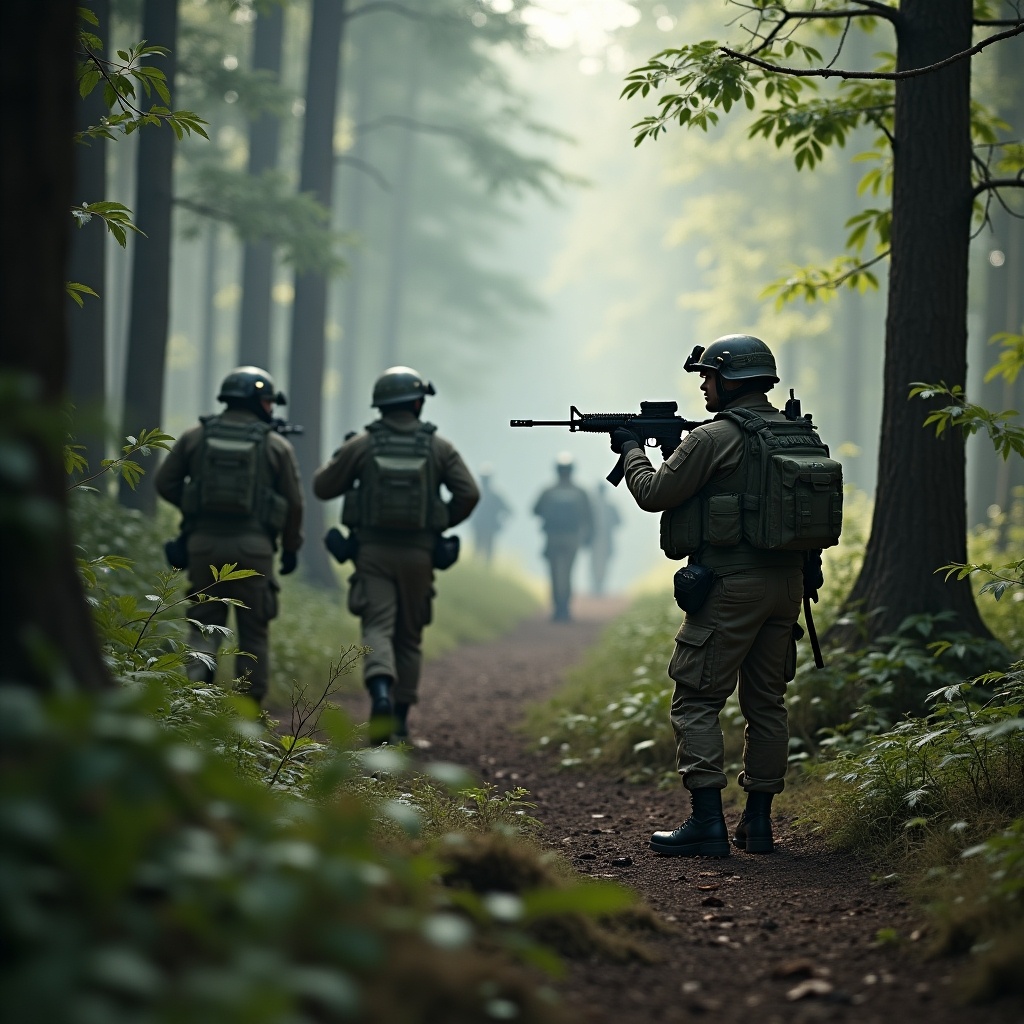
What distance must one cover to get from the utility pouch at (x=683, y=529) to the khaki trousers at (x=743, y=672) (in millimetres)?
219

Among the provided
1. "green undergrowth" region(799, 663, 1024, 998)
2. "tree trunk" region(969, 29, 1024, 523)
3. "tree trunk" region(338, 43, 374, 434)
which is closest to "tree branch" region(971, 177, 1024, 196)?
"green undergrowth" region(799, 663, 1024, 998)

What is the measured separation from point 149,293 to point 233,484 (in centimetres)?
458

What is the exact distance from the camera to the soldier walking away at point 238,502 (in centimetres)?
714

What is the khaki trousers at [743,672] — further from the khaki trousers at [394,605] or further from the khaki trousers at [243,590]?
the khaki trousers at [243,590]

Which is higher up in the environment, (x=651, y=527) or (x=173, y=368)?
(x=173, y=368)

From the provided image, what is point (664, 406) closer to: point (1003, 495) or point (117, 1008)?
point (117, 1008)

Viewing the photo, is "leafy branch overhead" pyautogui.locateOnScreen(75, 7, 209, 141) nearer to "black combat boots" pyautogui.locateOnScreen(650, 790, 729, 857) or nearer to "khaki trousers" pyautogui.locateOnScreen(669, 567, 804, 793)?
"khaki trousers" pyautogui.locateOnScreen(669, 567, 804, 793)

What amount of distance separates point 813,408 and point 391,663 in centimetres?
2435

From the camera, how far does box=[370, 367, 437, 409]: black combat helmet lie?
294 inches

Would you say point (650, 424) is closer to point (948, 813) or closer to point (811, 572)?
point (811, 572)

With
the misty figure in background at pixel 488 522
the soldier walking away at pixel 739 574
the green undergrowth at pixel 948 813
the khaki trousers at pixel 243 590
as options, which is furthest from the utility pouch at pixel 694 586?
the misty figure in background at pixel 488 522

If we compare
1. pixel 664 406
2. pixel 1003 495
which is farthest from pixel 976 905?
pixel 1003 495

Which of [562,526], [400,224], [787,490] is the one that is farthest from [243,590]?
[400,224]

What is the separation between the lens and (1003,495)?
15273 millimetres
